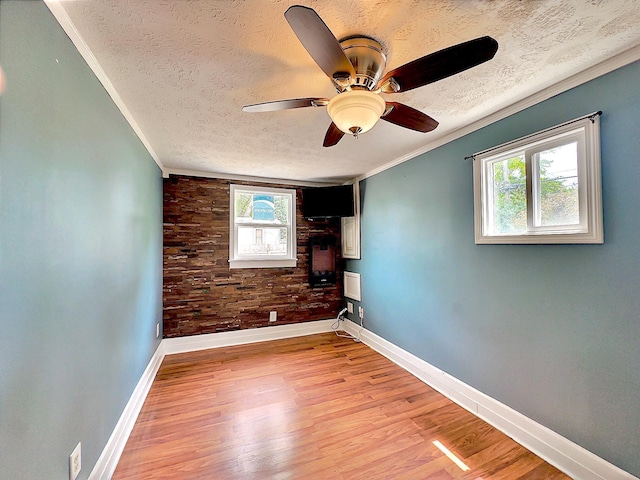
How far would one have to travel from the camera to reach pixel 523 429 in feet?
5.59

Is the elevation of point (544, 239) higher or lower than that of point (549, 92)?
lower

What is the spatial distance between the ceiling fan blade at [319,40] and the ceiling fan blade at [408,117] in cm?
40

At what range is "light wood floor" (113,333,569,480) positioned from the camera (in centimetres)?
152

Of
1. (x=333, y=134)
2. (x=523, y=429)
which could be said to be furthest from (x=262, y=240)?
(x=523, y=429)

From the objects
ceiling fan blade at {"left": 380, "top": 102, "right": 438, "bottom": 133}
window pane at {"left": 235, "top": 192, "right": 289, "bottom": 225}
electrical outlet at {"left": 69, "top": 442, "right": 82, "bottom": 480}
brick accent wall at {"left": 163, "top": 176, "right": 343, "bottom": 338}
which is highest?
ceiling fan blade at {"left": 380, "top": 102, "right": 438, "bottom": 133}

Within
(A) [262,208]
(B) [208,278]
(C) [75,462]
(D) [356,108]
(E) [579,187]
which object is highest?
(D) [356,108]

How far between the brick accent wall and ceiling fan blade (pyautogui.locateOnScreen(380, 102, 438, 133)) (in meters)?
2.60

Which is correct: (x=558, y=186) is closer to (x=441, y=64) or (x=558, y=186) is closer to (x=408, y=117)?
(x=408, y=117)

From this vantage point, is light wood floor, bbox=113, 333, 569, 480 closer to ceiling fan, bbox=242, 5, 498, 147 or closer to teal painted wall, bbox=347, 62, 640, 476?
teal painted wall, bbox=347, 62, 640, 476

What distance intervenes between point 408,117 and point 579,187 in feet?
3.59

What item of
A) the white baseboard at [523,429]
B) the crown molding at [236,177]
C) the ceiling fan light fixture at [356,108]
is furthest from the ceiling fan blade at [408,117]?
the crown molding at [236,177]

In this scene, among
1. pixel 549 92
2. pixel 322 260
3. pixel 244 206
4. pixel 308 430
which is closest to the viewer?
pixel 549 92

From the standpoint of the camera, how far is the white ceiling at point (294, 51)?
1040 mm

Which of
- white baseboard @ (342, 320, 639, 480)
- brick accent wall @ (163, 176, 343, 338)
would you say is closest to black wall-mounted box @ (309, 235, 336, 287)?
brick accent wall @ (163, 176, 343, 338)
